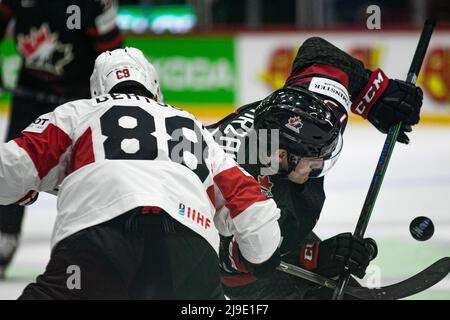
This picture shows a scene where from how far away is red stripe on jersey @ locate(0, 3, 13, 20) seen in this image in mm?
4031

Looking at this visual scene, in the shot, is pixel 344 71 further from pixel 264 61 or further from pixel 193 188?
pixel 264 61

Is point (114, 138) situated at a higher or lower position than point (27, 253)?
higher

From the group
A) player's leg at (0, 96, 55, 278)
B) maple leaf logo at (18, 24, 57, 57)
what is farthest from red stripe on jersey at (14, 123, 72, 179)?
maple leaf logo at (18, 24, 57, 57)

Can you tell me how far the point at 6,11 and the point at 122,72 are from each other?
6.61 feet

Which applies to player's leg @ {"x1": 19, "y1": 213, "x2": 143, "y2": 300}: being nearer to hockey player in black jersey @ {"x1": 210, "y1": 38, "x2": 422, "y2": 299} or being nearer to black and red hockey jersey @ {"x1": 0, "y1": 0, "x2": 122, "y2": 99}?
hockey player in black jersey @ {"x1": 210, "y1": 38, "x2": 422, "y2": 299}

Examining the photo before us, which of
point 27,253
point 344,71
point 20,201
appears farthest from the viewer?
point 27,253

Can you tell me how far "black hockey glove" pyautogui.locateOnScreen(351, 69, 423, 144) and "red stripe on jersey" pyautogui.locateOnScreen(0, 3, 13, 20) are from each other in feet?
5.92

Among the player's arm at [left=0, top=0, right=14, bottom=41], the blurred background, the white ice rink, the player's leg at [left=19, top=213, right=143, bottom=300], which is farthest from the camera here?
the blurred background

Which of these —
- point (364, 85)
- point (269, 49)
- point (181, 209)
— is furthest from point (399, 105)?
point (269, 49)

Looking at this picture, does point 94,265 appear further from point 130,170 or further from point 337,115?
point 337,115

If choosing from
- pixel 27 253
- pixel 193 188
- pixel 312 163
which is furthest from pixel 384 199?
pixel 193 188

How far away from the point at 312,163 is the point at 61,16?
5.71ft

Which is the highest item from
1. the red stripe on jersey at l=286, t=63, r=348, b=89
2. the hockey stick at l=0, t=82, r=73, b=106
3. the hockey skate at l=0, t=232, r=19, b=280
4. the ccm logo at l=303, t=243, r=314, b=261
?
the red stripe on jersey at l=286, t=63, r=348, b=89

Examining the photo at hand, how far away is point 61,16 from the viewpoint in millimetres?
3896
